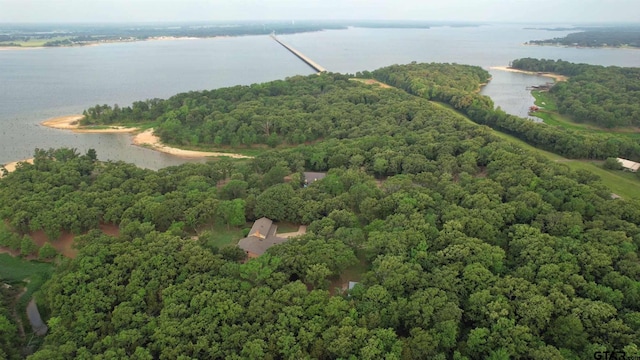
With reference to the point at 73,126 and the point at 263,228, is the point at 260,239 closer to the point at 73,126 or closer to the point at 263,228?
the point at 263,228

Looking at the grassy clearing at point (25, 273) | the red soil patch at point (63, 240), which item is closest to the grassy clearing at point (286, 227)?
the red soil patch at point (63, 240)

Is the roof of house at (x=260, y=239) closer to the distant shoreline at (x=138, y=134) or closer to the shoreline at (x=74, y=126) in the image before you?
the distant shoreline at (x=138, y=134)

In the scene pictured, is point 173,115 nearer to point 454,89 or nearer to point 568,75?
point 454,89

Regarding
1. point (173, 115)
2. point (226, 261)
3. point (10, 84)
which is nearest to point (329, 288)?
point (226, 261)

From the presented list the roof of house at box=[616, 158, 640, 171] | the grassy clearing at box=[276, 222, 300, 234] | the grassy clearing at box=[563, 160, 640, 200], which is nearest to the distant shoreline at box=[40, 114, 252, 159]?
Answer: the grassy clearing at box=[276, 222, 300, 234]

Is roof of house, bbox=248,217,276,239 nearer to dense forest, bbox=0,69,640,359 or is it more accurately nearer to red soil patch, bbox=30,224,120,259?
dense forest, bbox=0,69,640,359
